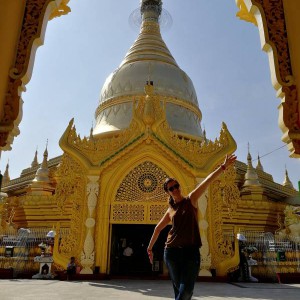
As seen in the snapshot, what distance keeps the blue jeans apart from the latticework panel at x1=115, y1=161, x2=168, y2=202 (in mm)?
8087

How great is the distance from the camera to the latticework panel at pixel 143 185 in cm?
1141

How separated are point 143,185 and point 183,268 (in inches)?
332

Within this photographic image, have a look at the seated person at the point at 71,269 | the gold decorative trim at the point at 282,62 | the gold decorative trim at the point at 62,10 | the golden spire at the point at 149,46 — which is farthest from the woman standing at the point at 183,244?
the golden spire at the point at 149,46

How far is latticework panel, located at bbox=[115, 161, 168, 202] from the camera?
37.4 ft

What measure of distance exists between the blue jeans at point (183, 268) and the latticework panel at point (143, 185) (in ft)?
26.5

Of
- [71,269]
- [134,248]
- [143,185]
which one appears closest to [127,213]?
[143,185]

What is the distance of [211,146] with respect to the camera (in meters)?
11.8

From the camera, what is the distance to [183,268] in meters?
3.17

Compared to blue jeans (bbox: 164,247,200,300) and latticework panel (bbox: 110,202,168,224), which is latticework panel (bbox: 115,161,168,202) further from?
blue jeans (bbox: 164,247,200,300)

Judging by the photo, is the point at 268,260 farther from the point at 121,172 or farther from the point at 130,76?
the point at 130,76

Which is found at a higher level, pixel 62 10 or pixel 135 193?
pixel 62 10

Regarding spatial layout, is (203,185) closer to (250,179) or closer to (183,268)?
(183,268)

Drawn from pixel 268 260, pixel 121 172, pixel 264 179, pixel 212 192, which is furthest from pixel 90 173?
pixel 264 179

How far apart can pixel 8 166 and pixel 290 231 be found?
20.4m
